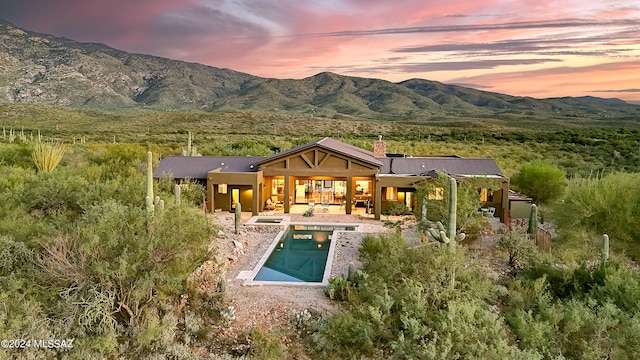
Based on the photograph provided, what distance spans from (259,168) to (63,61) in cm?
13352

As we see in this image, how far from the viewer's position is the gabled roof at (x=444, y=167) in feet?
73.4

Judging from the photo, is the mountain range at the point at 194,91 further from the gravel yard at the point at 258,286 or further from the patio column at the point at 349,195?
the gravel yard at the point at 258,286

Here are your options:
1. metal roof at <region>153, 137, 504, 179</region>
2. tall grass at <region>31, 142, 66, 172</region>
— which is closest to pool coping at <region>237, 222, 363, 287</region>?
metal roof at <region>153, 137, 504, 179</region>

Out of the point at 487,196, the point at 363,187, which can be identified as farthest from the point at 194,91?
the point at 487,196

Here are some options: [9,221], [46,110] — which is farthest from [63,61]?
[9,221]

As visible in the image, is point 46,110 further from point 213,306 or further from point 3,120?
point 213,306

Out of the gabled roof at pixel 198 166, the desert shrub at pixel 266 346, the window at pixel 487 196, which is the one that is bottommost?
the desert shrub at pixel 266 346

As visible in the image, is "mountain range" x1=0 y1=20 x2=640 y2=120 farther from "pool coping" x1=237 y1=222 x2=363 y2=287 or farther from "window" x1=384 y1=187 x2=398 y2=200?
"pool coping" x1=237 y1=222 x2=363 y2=287

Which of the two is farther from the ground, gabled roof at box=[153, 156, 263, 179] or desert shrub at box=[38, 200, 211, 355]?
gabled roof at box=[153, 156, 263, 179]

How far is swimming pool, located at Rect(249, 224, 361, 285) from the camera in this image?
517 inches

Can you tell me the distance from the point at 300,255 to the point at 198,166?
10587 millimetres

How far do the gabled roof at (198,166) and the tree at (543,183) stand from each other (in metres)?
14.0

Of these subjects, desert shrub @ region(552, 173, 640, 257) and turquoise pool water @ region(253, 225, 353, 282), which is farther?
turquoise pool water @ region(253, 225, 353, 282)

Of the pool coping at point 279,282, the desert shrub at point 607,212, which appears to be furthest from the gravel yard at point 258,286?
the desert shrub at point 607,212
